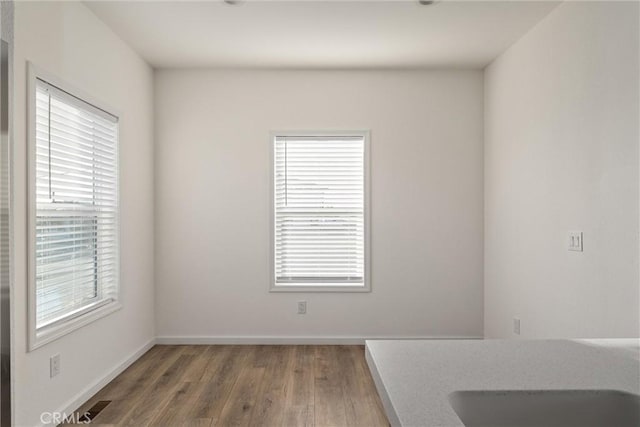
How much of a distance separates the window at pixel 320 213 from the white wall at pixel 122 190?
1.23 meters

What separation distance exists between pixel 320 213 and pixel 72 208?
222cm

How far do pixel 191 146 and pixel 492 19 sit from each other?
2.85m

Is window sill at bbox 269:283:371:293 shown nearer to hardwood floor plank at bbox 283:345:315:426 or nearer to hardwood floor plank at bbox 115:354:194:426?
hardwood floor plank at bbox 283:345:315:426

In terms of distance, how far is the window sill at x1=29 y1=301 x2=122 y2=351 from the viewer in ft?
8.12

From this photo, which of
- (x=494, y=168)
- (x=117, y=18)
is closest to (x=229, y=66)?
(x=117, y=18)

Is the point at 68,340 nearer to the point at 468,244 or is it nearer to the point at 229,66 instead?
the point at 229,66

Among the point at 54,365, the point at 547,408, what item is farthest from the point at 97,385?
the point at 547,408

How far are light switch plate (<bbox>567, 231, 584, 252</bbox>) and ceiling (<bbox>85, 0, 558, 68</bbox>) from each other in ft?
5.09

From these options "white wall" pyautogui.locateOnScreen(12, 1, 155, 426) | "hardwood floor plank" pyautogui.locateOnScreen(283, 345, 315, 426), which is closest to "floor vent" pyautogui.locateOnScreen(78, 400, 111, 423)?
"white wall" pyautogui.locateOnScreen(12, 1, 155, 426)

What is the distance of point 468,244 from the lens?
4426 millimetres

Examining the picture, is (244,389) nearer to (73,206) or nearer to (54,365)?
(54,365)

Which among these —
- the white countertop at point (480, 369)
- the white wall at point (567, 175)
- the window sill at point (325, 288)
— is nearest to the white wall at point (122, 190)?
the window sill at point (325, 288)

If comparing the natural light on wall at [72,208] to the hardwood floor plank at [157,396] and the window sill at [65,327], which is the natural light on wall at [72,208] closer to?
the window sill at [65,327]

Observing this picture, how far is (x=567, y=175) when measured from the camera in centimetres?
294
